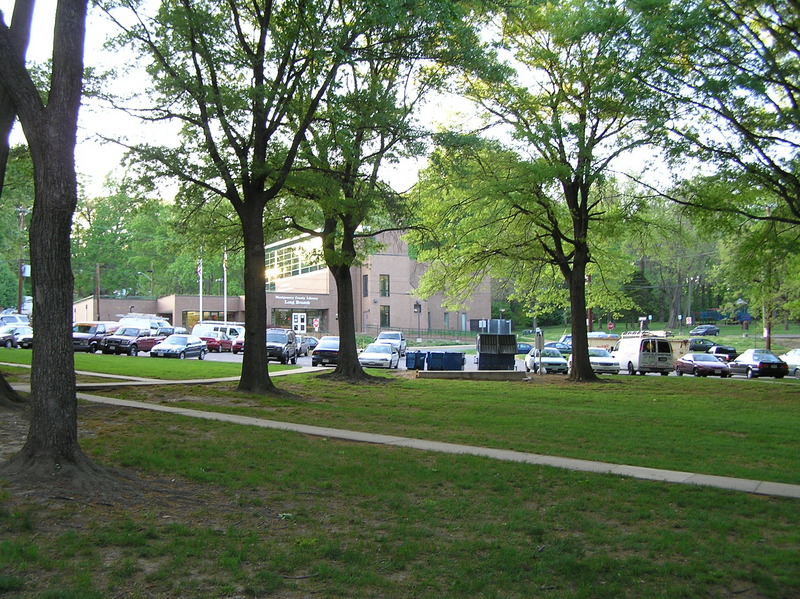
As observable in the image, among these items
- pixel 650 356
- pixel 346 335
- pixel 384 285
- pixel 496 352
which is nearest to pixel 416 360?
pixel 496 352

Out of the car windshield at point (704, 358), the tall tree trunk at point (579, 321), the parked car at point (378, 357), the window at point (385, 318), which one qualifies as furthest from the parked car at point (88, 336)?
the window at point (385, 318)

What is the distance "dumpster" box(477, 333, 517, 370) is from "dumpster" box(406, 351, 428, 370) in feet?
9.05

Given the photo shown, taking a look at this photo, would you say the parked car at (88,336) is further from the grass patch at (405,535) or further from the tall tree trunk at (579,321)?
the grass patch at (405,535)

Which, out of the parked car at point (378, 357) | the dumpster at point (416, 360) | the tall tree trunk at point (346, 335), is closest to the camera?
the tall tree trunk at point (346, 335)

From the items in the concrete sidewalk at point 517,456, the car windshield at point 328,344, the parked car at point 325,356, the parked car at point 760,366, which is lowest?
the parked car at point 760,366

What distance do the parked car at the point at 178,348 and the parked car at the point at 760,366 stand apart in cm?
3115

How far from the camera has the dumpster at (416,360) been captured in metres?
34.6

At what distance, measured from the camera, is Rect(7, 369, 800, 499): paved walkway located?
9.30 m

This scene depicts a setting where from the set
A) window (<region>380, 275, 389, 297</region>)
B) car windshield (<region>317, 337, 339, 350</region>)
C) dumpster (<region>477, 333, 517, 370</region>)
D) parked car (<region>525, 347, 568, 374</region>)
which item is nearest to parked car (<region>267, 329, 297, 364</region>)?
car windshield (<region>317, 337, 339, 350</region>)

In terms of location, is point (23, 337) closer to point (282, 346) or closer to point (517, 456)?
point (282, 346)

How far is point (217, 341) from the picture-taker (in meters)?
51.2

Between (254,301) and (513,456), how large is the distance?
1067 centimetres

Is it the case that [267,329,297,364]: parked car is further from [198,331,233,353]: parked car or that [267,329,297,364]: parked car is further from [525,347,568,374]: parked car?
[525,347,568,374]: parked car

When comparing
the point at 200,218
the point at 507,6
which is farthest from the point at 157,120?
the point at 507,6
